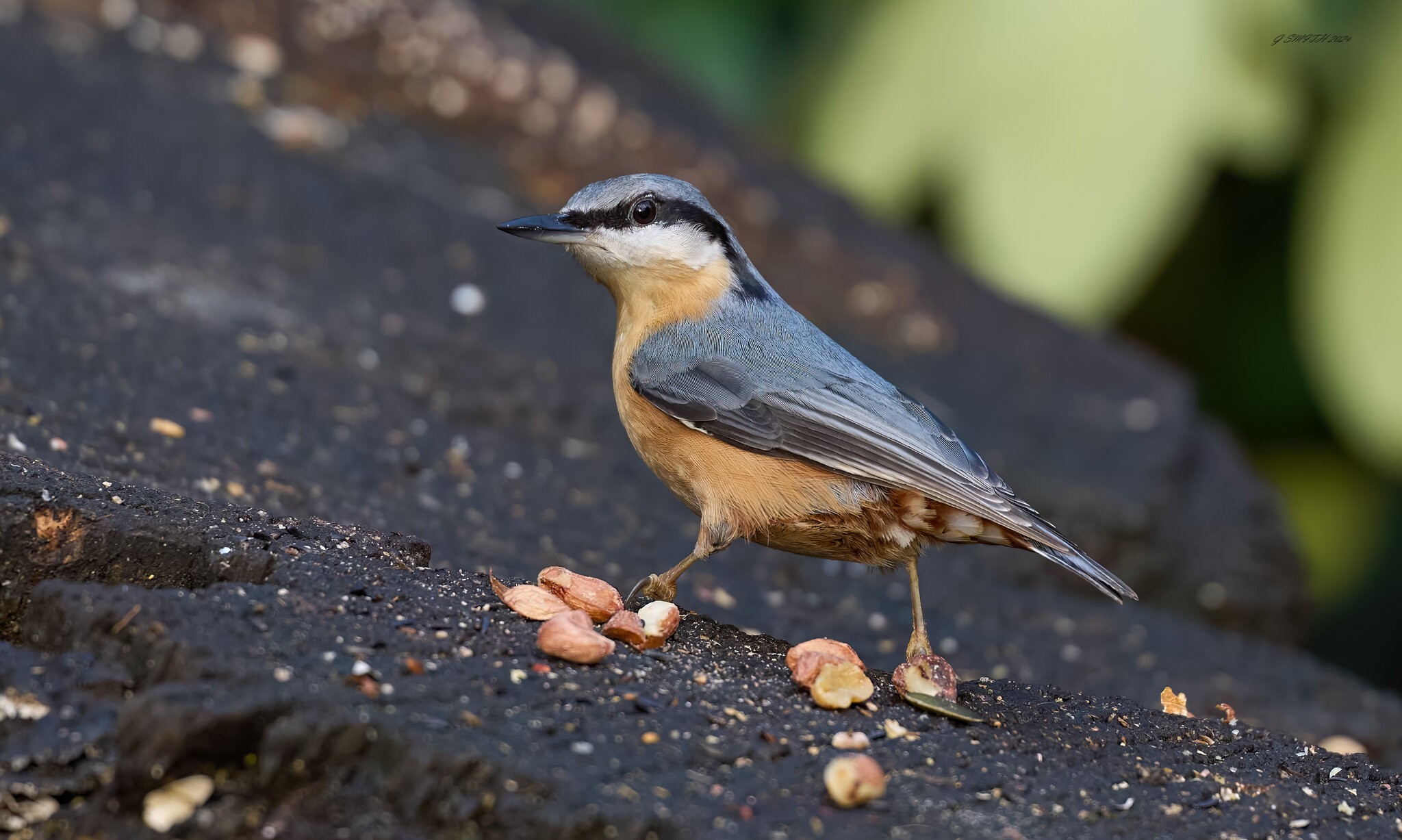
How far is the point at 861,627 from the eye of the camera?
11.9ft

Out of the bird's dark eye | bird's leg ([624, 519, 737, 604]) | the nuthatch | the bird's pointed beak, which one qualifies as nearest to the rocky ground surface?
bird's leg ([624, 519, 737, 604])

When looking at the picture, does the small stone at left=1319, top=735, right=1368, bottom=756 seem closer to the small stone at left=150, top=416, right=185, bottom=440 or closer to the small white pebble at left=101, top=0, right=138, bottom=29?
the small stone at left=150, top=416, right=185, bottom=440

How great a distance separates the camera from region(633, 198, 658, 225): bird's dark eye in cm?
290

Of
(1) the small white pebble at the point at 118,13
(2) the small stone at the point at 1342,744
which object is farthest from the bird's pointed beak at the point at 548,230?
(1) the small white pebble at the point at 118,13

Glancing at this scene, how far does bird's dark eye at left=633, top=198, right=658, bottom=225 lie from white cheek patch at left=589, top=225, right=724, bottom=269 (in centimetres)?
2

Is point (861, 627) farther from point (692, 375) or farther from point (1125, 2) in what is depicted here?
point (1125, 2)

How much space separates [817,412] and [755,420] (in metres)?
0.13

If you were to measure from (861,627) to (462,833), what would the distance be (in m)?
2.21

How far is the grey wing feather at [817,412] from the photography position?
99.3 inches

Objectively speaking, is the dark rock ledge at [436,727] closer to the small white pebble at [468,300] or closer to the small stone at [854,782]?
the small stone at [854,782]

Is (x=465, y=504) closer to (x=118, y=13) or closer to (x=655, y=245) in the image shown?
(x=655, y=245)

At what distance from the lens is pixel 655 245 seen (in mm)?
2912

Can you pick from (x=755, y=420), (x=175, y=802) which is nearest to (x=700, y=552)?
(x=755, y=420)

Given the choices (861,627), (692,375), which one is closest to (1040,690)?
(692,375)
